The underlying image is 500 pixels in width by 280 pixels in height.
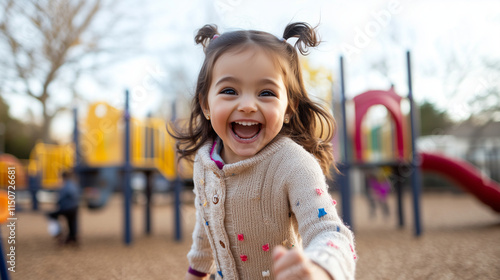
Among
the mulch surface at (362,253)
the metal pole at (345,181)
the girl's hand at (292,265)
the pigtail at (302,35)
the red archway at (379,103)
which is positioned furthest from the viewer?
the red archway at (379,103)

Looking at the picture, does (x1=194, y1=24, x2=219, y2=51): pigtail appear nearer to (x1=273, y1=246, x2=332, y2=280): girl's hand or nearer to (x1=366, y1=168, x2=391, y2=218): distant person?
(x1=273, y1=246, x2=332, y2=280): girl's hand

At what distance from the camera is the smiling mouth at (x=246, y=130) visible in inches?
52.3

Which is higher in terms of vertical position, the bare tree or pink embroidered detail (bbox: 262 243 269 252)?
the bare tree

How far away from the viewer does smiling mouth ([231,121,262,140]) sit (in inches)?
52.3

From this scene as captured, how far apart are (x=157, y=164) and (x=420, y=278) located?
4.44 m

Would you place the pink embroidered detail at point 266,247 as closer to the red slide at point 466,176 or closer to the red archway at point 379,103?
the red archway at point 379,103

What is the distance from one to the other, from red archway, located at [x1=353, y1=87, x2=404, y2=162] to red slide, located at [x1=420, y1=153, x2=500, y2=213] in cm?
124

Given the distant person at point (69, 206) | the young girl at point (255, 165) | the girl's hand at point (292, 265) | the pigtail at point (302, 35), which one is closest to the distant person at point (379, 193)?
the distant person at point (69, 206)

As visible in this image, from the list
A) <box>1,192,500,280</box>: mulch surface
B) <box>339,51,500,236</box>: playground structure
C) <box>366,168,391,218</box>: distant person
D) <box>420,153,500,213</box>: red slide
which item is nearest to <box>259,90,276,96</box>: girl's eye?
<box>1,192,500,280</box>: mulch surface

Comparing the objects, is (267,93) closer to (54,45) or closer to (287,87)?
(287,87)

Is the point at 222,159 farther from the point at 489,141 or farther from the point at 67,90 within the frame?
the point at 489,141

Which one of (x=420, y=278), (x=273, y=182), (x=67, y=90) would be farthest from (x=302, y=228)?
(x=67, y=90)

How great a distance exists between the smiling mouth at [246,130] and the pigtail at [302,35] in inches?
16.4

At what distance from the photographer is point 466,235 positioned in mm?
5246
